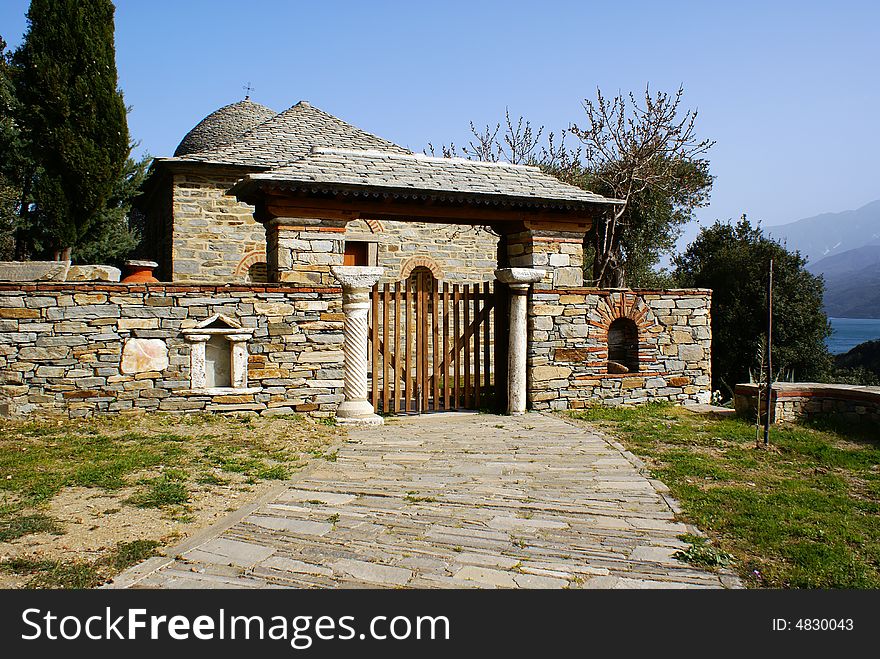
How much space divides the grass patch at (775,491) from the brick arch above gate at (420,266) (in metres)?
7.95

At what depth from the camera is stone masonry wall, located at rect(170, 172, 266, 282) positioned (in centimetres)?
1546

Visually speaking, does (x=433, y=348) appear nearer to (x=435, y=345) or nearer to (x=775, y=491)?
(x=435, y=345)

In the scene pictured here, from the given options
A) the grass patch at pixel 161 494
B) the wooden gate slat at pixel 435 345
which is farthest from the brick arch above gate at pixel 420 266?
the grass patch at pixel 161 494

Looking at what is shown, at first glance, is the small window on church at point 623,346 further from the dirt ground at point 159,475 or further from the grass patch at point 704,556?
the grass patch at point 704,556

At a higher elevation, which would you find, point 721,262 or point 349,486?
point 721,262

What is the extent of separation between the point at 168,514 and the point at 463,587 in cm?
255

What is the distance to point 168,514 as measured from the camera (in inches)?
200

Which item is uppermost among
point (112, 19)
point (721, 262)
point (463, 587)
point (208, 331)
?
point (112, 19)

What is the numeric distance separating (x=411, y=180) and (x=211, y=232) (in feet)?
24.7

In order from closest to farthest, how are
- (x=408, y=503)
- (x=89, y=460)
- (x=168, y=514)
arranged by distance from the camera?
(x=168, y=514) → (x=408, y=503) → (x=89, y=460)

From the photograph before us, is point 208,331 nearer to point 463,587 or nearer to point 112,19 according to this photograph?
point 463,587

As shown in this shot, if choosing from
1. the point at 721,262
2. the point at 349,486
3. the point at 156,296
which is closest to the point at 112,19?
the point at 156,296

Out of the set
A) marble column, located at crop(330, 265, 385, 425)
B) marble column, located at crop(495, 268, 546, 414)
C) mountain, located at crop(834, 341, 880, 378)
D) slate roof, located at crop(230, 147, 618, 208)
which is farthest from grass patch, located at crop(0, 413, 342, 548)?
mountain, located at crop(834, 341, 880, 378)
